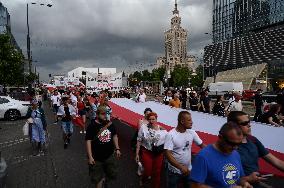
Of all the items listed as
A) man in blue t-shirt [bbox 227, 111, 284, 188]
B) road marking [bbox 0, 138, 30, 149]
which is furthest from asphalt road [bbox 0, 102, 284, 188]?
man in blue t-shirt [bbox 227, 111, 284, 188]

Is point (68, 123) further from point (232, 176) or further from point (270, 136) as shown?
point (232, 176)

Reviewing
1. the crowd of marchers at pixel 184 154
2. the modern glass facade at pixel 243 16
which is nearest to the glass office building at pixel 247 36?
the modern glass facade at pixel 243 16

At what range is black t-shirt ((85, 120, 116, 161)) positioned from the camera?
22.2 feet

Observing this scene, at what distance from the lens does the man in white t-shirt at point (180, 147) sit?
18.6ft

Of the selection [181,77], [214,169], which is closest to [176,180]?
[214,169]

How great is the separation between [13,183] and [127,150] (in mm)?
4553

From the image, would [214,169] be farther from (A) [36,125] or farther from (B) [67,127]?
(B) [67,127]

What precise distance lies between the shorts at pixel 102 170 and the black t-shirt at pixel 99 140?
9 cm

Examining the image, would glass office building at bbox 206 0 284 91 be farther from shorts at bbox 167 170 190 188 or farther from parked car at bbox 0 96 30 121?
shorts at bbox 167 170 190 188

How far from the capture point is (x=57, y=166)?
10.6m

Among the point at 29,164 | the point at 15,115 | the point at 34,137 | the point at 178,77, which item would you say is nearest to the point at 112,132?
the point at 29,164

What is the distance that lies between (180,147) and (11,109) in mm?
21857

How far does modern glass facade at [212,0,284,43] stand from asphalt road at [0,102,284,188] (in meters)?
88.4

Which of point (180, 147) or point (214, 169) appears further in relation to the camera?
point (180, 147)
